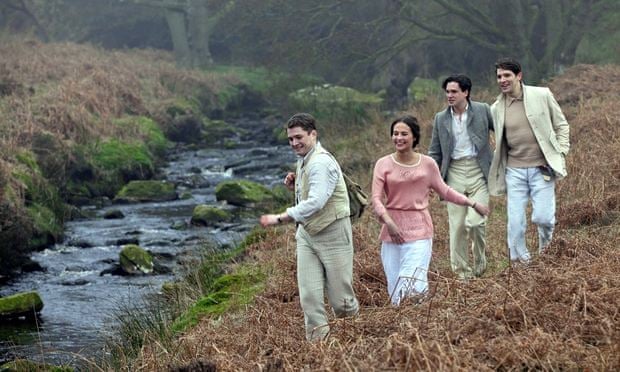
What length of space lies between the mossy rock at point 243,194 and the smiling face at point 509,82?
36.2ft

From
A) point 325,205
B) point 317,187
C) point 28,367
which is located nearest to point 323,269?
point 325,205

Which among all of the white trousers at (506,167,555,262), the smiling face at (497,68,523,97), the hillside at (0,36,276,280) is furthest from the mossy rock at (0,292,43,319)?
the smiling face at (497,68,523,97)

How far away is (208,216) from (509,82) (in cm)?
1045

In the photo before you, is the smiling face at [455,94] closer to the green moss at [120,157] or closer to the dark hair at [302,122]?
the dark hair at [302,122]

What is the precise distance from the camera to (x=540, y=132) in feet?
28.0

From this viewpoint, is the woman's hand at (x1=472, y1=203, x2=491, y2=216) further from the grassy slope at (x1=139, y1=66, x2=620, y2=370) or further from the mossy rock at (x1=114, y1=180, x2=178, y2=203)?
the mossy rock at (x1=114, y1=180, x2=178, y2=203)

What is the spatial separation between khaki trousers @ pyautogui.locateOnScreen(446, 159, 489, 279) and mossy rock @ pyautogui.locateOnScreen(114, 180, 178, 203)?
41.2 ft

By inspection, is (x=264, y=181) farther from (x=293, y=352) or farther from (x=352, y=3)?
(x=293, y=352)

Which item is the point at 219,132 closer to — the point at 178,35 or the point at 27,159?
the point at 27,159

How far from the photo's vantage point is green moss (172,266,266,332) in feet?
32.2

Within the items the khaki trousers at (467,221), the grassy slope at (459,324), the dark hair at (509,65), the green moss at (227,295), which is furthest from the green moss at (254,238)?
the dark hair at (509,65)

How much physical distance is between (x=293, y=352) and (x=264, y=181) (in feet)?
52.7

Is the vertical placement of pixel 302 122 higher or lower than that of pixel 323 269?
higher

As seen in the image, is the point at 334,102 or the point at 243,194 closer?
the point at 243,194
